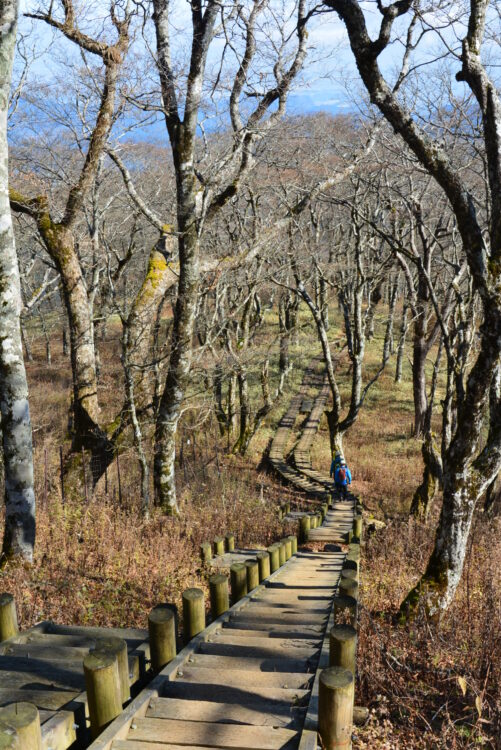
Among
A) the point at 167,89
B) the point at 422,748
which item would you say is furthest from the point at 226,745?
the point at 167,89

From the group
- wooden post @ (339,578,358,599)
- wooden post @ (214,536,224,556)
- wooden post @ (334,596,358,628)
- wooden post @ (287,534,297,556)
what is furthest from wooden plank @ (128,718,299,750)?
wooden post @ (287,534,297,556)

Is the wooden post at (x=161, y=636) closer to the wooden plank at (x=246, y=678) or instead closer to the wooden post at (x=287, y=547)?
the wooden plank at (x=246, y=678)

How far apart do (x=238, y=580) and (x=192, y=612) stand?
1.35 metres

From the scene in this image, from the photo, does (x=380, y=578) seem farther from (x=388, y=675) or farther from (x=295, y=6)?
(x=295, y=6)

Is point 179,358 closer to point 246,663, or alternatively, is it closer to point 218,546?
point 218,546

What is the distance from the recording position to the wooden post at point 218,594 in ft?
14.9

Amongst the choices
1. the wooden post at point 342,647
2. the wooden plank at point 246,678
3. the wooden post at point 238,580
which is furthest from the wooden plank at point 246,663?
the wooden post at point 238,580

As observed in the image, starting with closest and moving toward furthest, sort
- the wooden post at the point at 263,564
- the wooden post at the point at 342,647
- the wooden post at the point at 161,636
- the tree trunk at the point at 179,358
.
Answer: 1. the wooden post at the point at 342,647
2. the wooden post at the point at 161,636
3. the wooden post at the point at 263,564
4. the tree trunk at the point at 179,358

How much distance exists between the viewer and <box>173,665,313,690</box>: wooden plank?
10.9ft

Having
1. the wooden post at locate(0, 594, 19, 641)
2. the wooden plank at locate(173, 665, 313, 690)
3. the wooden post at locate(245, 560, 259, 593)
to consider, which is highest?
the wooden post at locate(0, 594, 19, 641)

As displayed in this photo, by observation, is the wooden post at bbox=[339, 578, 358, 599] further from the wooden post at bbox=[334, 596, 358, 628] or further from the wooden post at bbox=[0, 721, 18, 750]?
the wooden post at bbox=[0, 721, 18, 750]

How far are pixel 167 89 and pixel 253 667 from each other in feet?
32.7

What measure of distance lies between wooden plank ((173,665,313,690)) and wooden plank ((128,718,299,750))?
0.49 meters

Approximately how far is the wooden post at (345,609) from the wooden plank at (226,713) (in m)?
1.10
